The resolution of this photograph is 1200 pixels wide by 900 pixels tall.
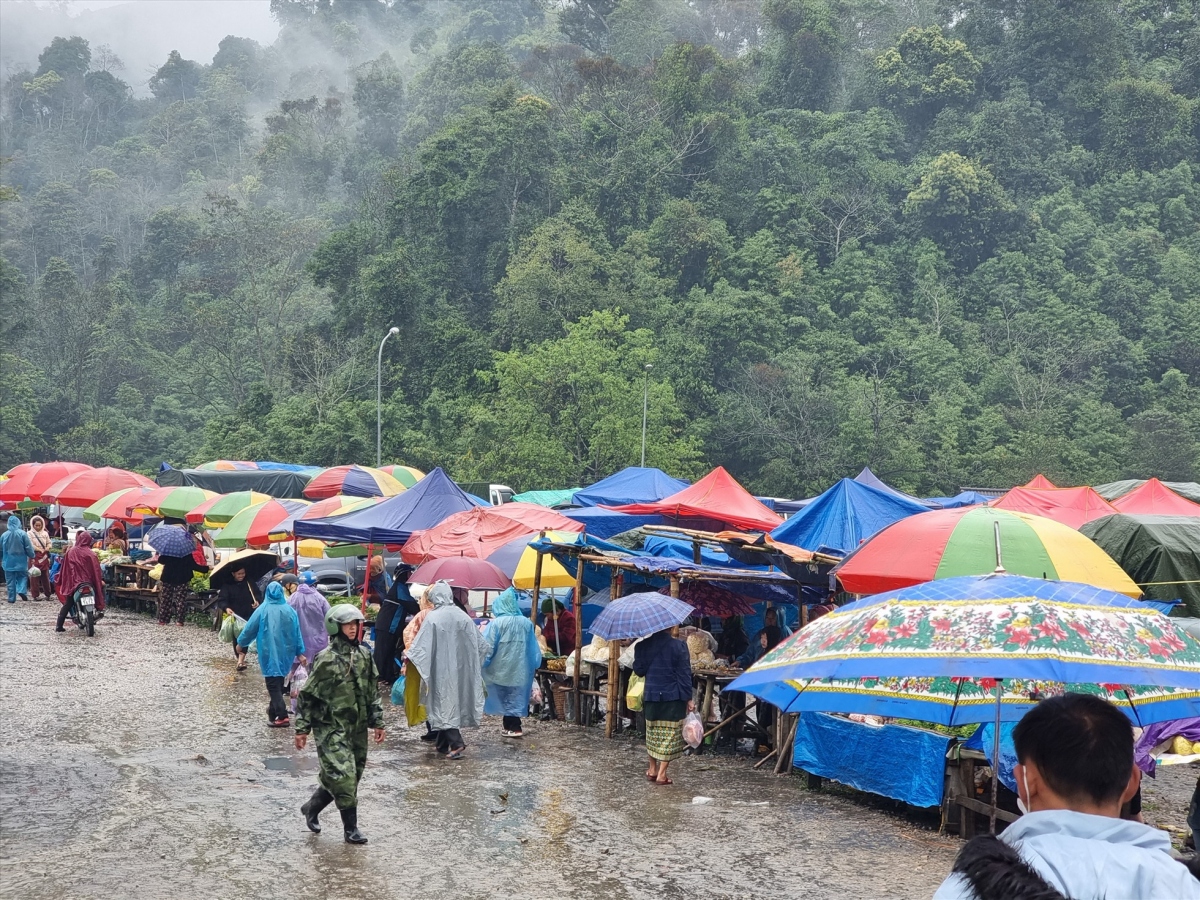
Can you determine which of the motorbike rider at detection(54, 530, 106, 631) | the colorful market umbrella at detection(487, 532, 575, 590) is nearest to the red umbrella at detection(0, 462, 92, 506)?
the motorbike rider at detection(54, 530, 106, 631)

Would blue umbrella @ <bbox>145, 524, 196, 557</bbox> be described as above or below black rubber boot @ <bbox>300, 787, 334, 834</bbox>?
above

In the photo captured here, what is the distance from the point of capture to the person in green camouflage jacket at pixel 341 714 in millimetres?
7793

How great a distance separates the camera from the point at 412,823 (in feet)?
28.1

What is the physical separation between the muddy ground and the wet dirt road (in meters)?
0.02

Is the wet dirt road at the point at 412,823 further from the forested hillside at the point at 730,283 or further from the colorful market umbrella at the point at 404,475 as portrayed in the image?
the forested hillside at the point at 730,283

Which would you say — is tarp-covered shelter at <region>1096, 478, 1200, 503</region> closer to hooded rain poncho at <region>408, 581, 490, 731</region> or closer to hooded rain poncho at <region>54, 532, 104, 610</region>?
hooded rain poncho at <region>408, 581, 490, 731</region>

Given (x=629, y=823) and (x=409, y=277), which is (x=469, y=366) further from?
(x=629, y=823)

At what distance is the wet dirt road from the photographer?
23.6ft

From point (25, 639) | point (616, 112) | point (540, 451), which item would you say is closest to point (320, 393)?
point (540, 451)

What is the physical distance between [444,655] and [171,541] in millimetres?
10748

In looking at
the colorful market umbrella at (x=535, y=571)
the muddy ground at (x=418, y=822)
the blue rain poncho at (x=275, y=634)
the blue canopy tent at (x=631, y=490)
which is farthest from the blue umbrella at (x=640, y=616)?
the blue canopy tent at (x=631, y=490)

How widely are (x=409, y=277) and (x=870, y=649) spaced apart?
178ft

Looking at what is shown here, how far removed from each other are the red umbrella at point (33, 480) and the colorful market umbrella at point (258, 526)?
273 inches

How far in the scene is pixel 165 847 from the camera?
7672 mm
